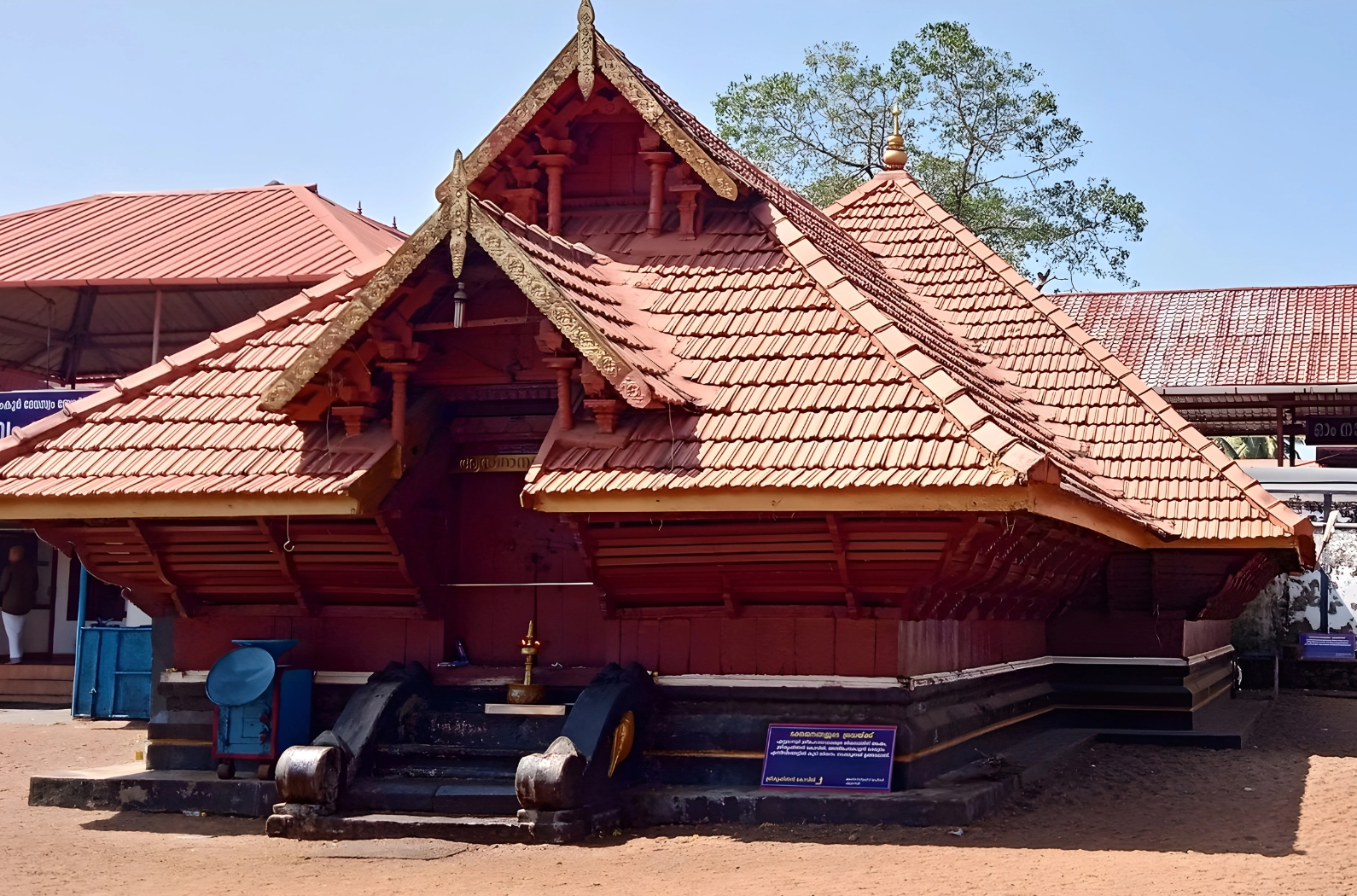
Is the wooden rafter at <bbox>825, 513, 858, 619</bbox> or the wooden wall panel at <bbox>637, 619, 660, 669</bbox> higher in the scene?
the wooden rafter at <bbox>825, 513, 858, 619</bbox>

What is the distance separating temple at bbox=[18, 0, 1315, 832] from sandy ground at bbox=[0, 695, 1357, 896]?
53cm

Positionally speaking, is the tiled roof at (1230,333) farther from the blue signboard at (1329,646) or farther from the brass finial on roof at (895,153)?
the brass finial on roof at (895,153)

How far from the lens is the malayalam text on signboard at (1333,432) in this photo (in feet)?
64.0

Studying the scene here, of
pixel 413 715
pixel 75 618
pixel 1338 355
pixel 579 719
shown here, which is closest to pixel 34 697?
pixel 75 618

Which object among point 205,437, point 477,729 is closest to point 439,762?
point 477,729

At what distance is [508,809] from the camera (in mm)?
9086

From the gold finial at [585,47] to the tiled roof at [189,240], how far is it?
760cm

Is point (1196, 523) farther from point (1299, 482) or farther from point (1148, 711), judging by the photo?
point (1299, 482)

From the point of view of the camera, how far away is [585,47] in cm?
1113

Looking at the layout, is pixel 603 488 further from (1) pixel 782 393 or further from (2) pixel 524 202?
(2) pixel 524 202

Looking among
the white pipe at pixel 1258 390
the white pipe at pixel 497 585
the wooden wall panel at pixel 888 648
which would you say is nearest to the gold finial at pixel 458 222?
the white pipe at pixel 497 585

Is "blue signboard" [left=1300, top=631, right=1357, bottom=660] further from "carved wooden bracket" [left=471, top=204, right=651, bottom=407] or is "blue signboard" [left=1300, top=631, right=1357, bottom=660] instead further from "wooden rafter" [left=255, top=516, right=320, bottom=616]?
"wooden rafter" [left=255, top=516, right=320, bottom=616]

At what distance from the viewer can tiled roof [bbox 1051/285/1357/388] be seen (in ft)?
70.5

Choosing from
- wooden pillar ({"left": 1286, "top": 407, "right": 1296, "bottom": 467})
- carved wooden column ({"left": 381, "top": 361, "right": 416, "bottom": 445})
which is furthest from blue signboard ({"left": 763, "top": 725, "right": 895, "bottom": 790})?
wooden pillar ({"left": 1286, "top": 407, "right": 1296, "bottom": 467})
